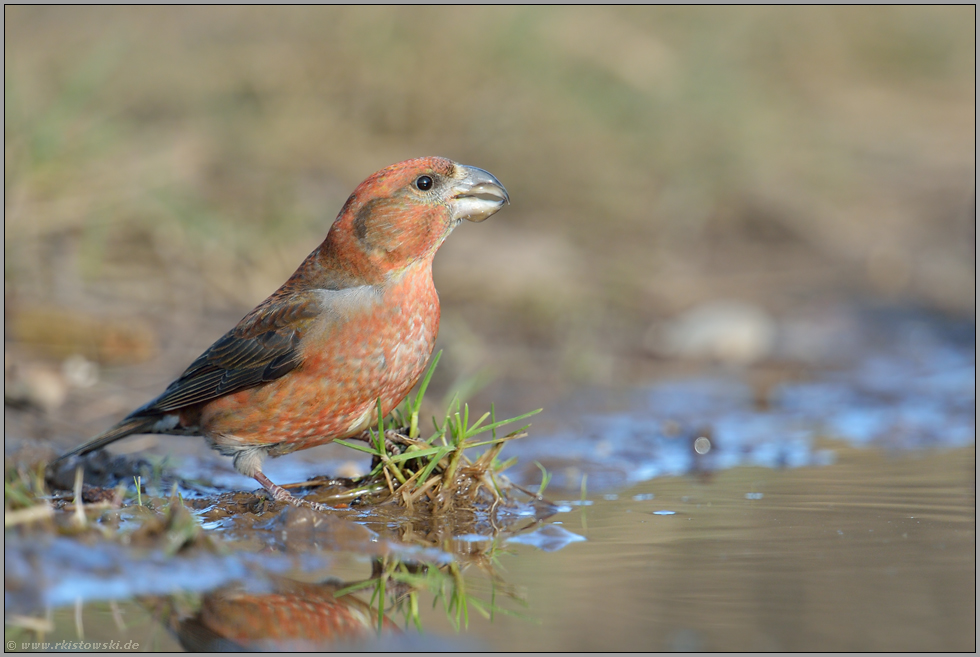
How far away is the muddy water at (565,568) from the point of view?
2564 millimetres

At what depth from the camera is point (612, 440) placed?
5438mm

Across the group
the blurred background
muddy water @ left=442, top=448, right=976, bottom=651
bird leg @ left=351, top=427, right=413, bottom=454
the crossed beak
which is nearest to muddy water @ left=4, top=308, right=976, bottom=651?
muddy water @ left=442, top=448, right=976, bottom=651

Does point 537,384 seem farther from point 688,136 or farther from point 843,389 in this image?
point 688,136

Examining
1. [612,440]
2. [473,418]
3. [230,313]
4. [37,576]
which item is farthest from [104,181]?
[37,576]

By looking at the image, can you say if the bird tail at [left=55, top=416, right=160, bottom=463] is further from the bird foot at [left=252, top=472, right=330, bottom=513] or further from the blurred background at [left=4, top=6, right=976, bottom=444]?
the blurred background at [left=4, top=6, right=976, bottom=444]

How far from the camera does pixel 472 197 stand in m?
4.05

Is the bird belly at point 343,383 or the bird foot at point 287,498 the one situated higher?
the bird belly at point 343,383

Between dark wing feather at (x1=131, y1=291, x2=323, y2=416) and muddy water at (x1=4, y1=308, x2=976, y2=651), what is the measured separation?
42 cm

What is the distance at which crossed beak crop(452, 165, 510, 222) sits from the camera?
13.2 feet

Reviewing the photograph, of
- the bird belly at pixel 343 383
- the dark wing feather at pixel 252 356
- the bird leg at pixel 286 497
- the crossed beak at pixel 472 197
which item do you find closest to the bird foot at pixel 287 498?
the bird leg at pixel 286 497

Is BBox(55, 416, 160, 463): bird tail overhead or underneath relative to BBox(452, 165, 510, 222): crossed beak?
underneath

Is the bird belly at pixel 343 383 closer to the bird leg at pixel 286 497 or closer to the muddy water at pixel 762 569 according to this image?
the bird leg at pixel 286 497

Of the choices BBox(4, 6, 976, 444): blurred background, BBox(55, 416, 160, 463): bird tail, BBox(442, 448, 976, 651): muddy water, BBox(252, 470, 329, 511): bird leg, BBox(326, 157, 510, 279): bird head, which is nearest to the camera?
BBox(442, 448, 976, 651): muddy water

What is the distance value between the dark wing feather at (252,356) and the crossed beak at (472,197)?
0.65 m
